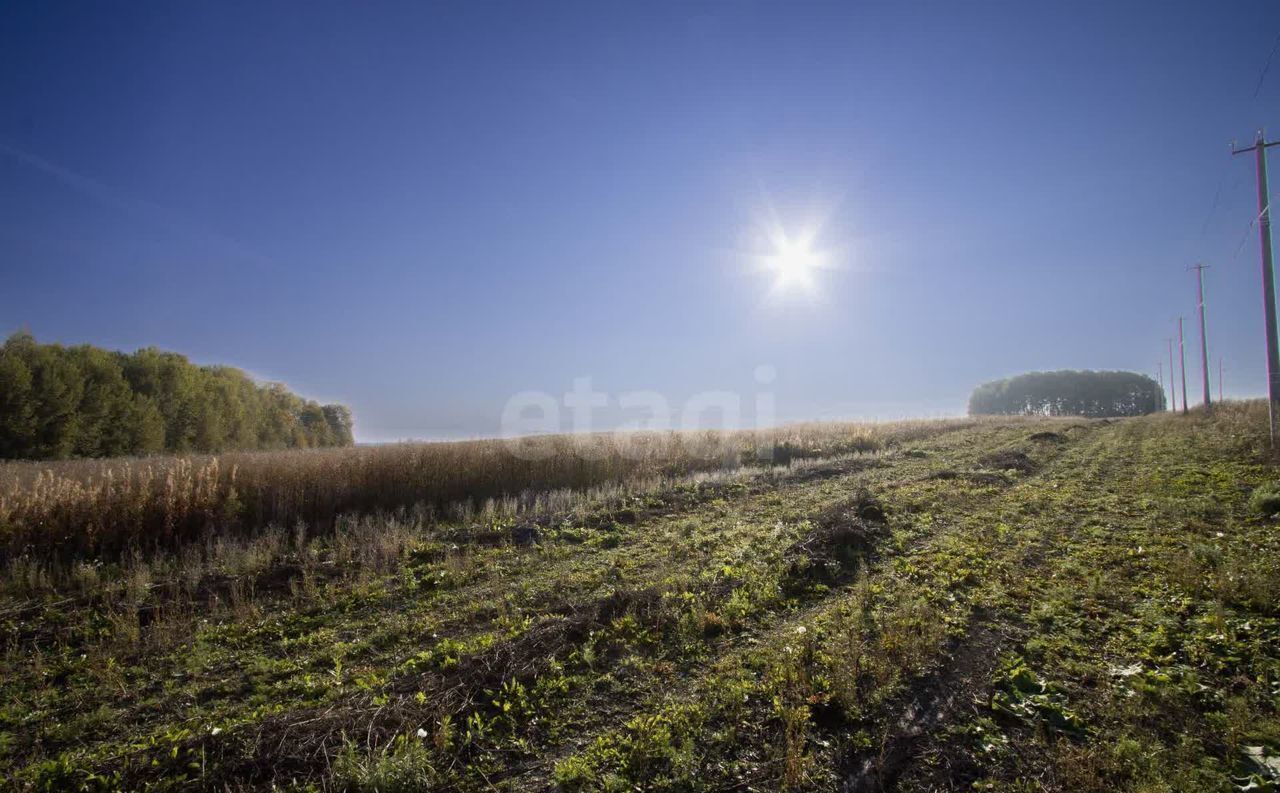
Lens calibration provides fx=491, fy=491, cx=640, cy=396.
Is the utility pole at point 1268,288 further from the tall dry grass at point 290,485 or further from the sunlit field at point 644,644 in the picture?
the tall dry grass at point 290,485

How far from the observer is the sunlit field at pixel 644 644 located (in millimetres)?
3461

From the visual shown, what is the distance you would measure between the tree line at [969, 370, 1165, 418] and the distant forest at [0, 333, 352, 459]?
475 ft

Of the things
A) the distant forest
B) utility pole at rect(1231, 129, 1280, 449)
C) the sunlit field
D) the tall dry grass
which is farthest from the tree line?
the distant forest

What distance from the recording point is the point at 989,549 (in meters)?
7.75

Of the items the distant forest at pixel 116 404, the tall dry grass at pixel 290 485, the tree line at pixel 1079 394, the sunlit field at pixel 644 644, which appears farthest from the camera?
the tree line at pixel 1079 394

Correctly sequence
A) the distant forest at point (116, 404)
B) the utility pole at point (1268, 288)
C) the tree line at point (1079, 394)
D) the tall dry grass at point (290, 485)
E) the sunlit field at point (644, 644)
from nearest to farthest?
the sunlit field at point (644, 644) → the tall dry grass at point (290, 485) → the utility pole at point (1268, 288) → the distant forest at point (116, 404) → the tree line at point (1079, 394)

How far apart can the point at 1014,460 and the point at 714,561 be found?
13827mm

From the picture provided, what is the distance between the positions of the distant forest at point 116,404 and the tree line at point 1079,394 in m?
145

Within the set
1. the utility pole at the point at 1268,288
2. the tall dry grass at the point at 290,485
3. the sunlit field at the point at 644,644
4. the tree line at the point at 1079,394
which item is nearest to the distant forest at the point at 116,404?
the tall dry grass at the point at 290,485

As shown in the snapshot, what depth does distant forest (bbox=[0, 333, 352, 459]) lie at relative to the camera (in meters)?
35.7

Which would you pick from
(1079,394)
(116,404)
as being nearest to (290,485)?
(116,404)

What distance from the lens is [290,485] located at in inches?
497

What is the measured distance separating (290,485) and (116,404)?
46.7 m

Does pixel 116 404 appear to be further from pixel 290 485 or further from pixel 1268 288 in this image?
pixel 1268 288
